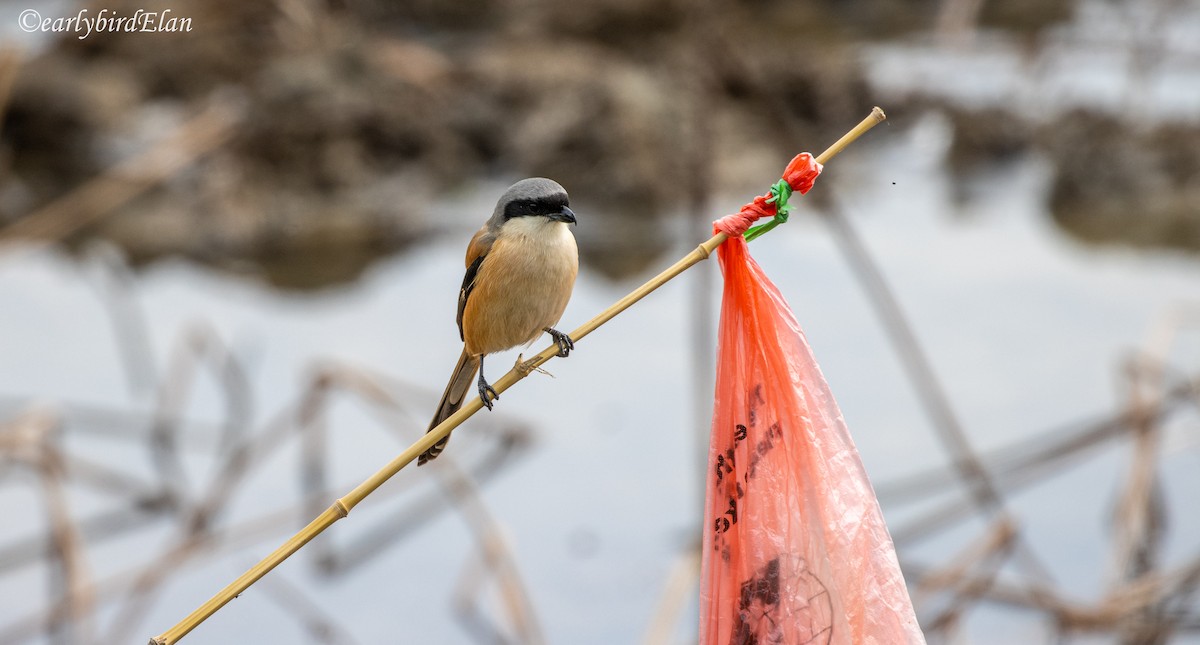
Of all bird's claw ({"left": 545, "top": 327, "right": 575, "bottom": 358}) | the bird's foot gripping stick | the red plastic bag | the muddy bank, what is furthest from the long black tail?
the muddy bank

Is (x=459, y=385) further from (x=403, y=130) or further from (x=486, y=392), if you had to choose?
(x=403, y=130)

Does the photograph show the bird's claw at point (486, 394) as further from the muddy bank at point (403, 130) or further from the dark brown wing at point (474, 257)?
the muddy bank at point (403, 130)

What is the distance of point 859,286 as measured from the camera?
647 cm

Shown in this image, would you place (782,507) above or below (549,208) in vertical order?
below

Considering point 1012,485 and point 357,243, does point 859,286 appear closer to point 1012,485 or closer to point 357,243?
point 1012,485

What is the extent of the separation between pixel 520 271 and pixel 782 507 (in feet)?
1.62

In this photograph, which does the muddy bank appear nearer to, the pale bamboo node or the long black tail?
the long black tail

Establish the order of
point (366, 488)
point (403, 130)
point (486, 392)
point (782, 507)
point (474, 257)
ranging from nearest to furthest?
point (366, 488), point (782, 507), point (486, 392), point (474, 257), point (403, 130)

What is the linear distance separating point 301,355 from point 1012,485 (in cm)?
333

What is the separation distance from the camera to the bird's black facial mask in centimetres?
174

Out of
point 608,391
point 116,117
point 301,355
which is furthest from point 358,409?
point 116,117

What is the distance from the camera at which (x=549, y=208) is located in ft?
5.77

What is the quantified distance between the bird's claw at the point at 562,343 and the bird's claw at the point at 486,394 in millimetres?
106

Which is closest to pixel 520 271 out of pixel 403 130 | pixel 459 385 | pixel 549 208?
pixel 549 208
